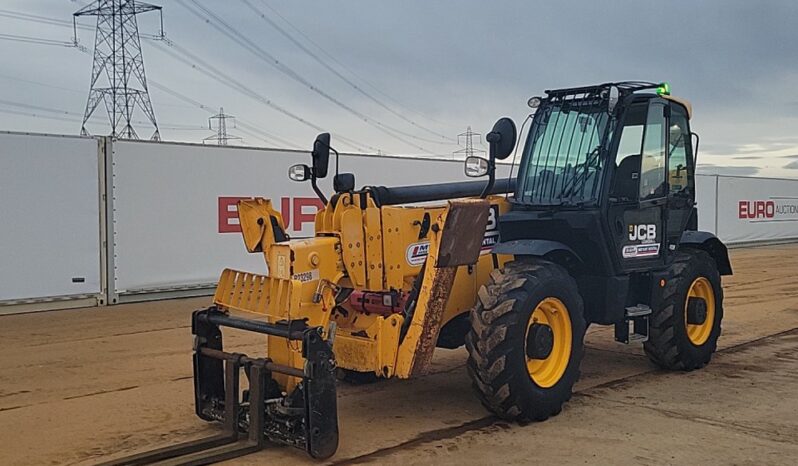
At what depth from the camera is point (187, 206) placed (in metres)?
13.7

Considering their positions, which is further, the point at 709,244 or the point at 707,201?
the point at 707,201

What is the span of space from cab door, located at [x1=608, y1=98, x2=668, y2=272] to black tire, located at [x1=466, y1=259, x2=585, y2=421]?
1.22 metres

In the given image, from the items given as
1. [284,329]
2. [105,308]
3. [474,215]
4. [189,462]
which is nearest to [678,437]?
[474,215]

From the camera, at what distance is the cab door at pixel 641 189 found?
6969mm

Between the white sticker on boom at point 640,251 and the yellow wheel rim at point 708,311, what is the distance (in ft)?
2.41

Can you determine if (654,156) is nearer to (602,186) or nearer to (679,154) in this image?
(679,154)

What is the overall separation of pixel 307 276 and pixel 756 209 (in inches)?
1005

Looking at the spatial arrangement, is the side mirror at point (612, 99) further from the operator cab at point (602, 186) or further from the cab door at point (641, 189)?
the cab door at point (641, 189)

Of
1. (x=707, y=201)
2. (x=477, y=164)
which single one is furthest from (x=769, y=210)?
(x=477, y=164)

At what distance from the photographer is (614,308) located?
6918 millimetres

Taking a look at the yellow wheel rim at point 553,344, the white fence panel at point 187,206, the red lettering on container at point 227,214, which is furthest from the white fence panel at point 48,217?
the yellow wheel rim at point 553,344

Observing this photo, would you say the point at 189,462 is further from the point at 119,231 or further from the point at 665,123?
the point at 119,231

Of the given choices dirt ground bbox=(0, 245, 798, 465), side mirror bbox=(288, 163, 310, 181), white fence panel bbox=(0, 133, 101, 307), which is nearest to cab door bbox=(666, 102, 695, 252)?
dirt ground bbox=(0, 245, 798, 465)

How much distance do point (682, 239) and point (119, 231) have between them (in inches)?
342
